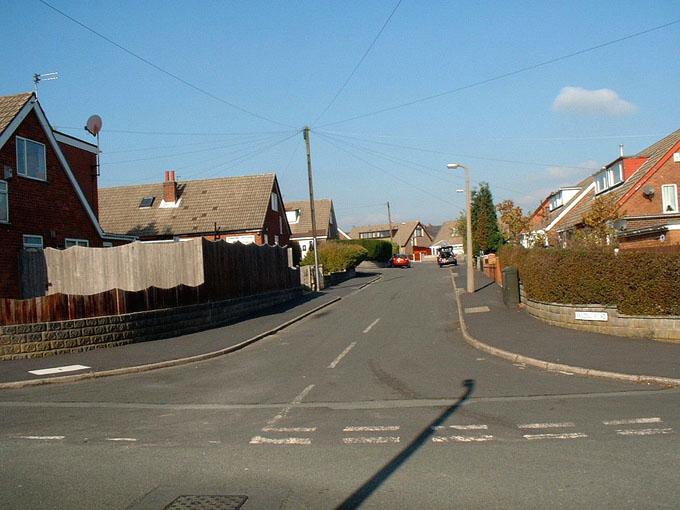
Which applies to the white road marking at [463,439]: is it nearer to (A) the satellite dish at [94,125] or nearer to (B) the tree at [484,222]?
(A) the satellite dish at [94,125]

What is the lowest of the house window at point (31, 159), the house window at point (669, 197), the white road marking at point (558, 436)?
the white road marking at point (558, 436)

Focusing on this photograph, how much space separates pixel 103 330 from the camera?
55.9 ft

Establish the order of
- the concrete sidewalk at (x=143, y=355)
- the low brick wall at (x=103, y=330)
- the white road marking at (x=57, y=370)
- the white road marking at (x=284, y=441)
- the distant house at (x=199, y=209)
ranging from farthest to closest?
the distant house at (x=199, y=209) < the low brick wall at (x=103, y=330) < the white road marking at (x=57, y=370) < the concrete sidewalk at (x=143, y=355) < the white road marking at (x=284, y=441)

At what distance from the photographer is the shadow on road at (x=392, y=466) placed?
18.9 ft

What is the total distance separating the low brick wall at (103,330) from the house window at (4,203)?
661cm

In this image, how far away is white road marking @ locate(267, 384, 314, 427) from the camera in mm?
9281

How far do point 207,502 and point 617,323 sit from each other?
1302 cm

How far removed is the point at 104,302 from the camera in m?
17.5

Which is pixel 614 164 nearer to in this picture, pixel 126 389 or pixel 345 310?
pixel 345 310

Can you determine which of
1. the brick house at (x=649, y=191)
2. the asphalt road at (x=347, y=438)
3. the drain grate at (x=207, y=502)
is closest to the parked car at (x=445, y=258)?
the brick house at (x=649, y=191)

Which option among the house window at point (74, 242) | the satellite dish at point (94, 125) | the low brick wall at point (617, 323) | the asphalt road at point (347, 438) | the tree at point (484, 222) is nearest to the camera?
the asphalt road at point (347, 438)

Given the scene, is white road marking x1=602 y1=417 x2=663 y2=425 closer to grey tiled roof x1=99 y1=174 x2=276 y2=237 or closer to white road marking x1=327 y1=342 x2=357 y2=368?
white road marking x1=327 y1=342 x2=357 y2=368

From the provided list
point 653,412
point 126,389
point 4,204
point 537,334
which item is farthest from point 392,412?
point 4,204

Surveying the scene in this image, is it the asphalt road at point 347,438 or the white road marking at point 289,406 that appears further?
the white road marking at point 289,406
